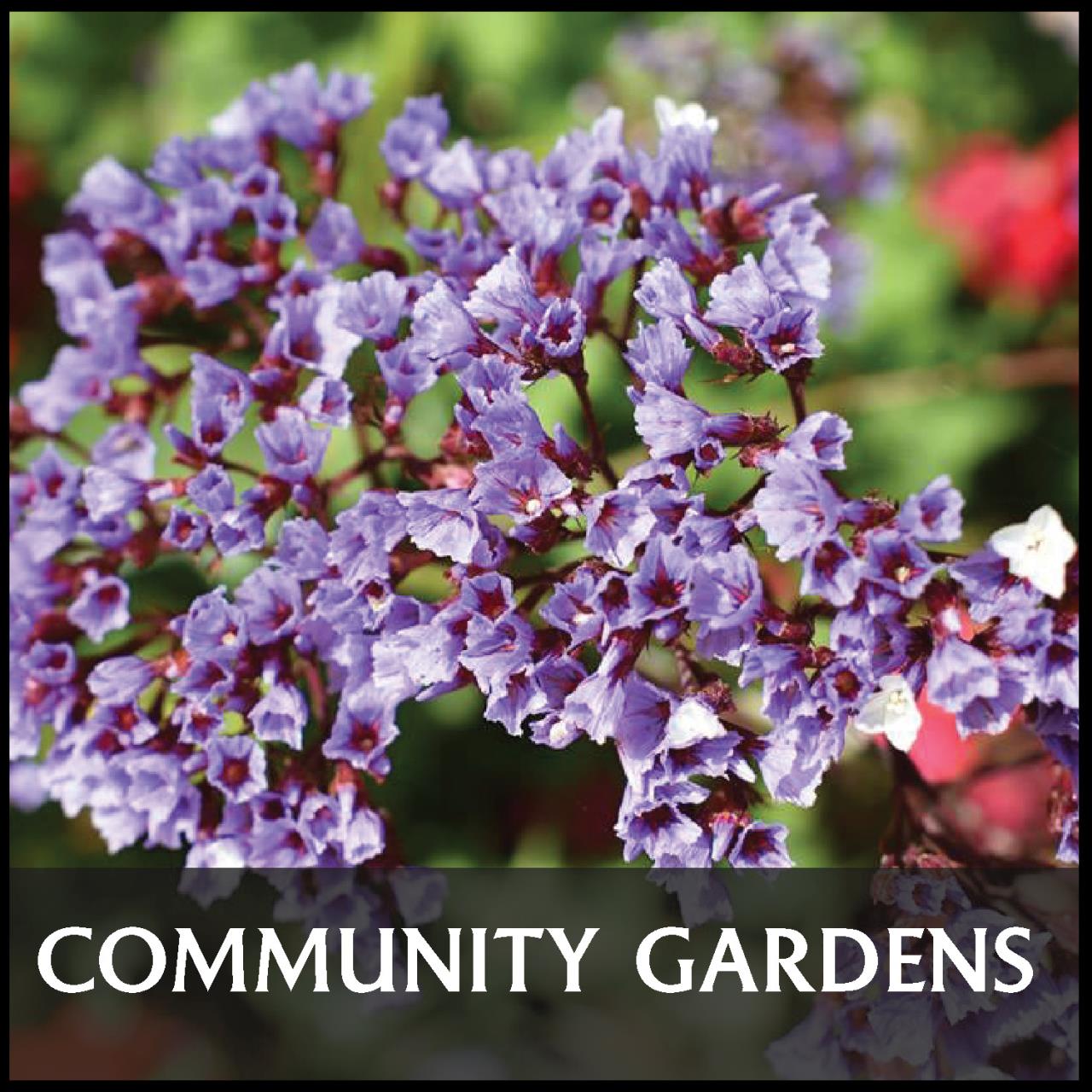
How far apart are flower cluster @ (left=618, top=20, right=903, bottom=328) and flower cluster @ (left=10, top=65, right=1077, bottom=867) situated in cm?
117

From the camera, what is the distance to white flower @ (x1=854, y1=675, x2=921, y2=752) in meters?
1.61

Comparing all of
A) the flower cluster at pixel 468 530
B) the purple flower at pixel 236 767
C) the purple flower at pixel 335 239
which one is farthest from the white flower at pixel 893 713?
the purple flower at pixel 335 239

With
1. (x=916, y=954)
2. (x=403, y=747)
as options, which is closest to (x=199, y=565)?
(x=403, y=747)

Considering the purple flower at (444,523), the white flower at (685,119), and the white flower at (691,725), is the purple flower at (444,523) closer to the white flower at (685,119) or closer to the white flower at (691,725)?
the white flower at (691,725)

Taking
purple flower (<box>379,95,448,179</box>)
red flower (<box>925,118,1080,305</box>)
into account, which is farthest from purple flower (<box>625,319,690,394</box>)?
red flower (<box>925,118,1080,305</box>)

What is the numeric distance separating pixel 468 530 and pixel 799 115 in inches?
99.4

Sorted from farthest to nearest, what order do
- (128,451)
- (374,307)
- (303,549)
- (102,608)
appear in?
(128,451) < (102,608) < (374,307) < (303,549)

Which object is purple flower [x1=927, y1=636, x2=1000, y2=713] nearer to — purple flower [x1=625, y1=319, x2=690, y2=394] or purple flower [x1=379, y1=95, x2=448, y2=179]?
purple flower [x1=625, y1=319, x2=690, y2=394]

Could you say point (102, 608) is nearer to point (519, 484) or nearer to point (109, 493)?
point (109, 493)

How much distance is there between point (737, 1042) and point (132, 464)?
6.23ft

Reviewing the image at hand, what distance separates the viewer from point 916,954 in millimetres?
1849

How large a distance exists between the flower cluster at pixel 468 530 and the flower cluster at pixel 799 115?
117 cm

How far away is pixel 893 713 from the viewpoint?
5.32 feet

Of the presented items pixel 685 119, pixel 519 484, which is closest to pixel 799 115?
pixel 685 119
